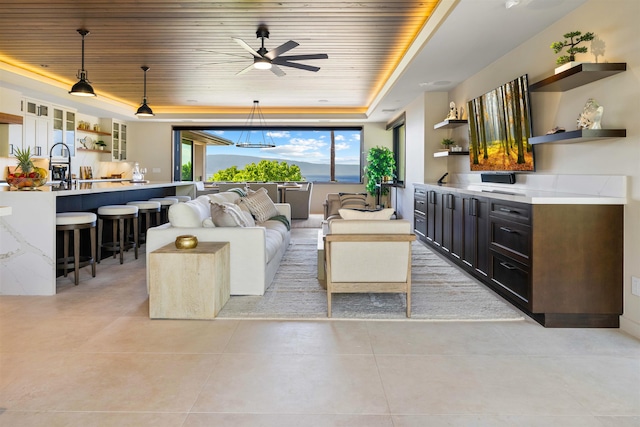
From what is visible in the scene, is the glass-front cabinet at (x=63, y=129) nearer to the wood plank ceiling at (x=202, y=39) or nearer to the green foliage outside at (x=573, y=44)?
the wood plank ceiling at (x=202, y=39)

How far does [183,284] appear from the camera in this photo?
325 cm

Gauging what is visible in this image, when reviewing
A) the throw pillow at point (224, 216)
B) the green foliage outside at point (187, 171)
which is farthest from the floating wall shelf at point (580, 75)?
the green foliage outside at point (187, 171)

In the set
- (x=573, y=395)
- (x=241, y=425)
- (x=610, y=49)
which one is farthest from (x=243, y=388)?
(x=610, y=49)

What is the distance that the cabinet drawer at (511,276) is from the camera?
131 inches

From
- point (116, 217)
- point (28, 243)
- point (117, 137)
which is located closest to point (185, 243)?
point (28, 243)

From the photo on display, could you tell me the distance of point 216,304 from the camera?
3.32 metres

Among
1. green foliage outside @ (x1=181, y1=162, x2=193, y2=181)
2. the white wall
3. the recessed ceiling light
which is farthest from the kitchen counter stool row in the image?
green foliage outside @ (x1=181, y1=162, x2=193, y2=181)

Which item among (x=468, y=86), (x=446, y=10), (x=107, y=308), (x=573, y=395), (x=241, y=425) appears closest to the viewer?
(x=241, y=425)

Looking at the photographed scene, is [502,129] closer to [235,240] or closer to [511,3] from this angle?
[511,3]

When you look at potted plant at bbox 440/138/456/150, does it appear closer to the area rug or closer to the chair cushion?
the area rug

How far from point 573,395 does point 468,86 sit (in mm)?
5087

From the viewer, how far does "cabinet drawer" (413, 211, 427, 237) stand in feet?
22.4

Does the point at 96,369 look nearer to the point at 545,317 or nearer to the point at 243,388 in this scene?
the point at 243,388

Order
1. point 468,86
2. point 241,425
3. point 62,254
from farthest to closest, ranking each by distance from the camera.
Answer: point 468,86, point 62,254, point 241,425
